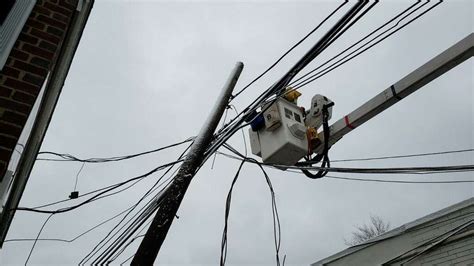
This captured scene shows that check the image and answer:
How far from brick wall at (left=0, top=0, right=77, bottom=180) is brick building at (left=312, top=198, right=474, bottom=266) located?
7.03 metres

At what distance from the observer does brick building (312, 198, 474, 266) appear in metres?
6.23

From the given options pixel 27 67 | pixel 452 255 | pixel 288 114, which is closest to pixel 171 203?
pixel 27 67

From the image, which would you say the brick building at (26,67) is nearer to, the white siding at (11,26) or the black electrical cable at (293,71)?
the white siding at (11,26)

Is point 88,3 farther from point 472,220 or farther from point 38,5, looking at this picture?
point 472,220

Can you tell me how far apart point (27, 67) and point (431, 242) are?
24.4 feet

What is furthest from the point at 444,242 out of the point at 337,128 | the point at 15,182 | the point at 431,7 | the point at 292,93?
the point at 15,182

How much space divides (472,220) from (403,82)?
13.6 ft

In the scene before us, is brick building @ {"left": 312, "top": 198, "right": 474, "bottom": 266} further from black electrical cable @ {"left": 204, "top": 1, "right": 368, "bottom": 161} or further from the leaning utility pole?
the leaning utility pole

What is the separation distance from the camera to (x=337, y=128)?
4.03m

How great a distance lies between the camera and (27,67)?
2.59 meters

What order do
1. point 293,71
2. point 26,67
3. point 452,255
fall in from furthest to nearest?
point 452,255 → point 293,71 → point 26,67

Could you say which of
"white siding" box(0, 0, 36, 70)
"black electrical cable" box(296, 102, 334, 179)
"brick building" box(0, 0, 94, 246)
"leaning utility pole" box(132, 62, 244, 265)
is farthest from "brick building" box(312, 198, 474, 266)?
"white siding" box(0, 0, 36, 70)

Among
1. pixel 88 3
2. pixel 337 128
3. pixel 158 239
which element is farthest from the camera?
pixel 337 128

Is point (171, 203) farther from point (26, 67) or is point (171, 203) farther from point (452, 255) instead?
point (452, 255)
